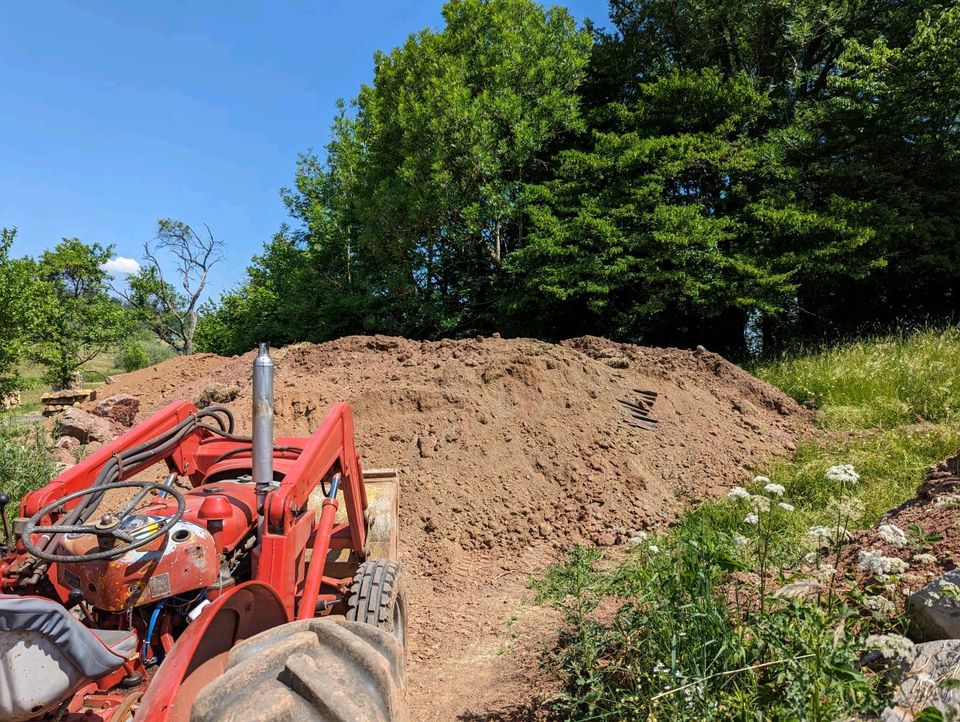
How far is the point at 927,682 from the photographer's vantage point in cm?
235

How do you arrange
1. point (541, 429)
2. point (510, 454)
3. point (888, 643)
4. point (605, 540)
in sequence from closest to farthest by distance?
point (888, 643), point (605, 540), point (510, 454), point (541, 429)

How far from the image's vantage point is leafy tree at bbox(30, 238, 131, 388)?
1764 cm

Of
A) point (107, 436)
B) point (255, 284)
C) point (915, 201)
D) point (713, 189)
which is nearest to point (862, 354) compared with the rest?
point (915, 201)

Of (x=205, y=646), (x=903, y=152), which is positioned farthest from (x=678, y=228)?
(x=205, y=646)

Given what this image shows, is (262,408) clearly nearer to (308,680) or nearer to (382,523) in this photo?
(308,680)

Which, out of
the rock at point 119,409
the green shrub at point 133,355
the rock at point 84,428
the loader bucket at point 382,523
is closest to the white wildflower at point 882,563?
the loader bucket at point 382,523

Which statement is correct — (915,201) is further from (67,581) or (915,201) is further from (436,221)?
(67,581)

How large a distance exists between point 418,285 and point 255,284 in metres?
10.5

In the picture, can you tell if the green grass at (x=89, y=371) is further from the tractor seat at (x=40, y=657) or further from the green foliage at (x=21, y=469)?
the tractor seat at (x=40, y=657)

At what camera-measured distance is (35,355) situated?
17438 millimetres

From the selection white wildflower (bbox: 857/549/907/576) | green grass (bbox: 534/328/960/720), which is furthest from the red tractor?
white wildflower (bbox: 857/549/907/576)

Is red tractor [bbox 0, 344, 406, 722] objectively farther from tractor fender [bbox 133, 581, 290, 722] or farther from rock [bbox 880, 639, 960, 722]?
rock [bbox 880, 639, 960, 722]

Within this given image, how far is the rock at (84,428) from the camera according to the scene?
33.1ft

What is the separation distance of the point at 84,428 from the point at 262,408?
30.4 ft
